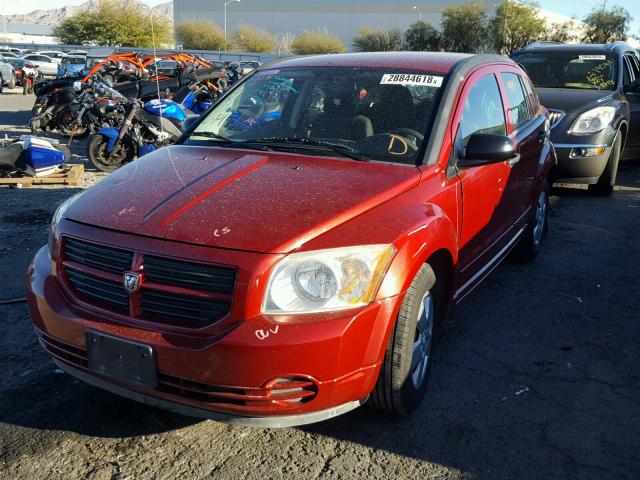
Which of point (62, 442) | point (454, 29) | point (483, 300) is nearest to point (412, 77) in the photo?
point (483, 300)

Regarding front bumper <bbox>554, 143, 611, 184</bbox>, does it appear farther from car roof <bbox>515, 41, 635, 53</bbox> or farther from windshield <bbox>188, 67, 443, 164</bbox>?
windshield <bbox>188, 67, 443, 164</bbox>

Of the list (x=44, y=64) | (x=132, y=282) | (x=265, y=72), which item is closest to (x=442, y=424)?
(x=132, y=282)

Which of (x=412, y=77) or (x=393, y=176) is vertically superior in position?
(x=412, y=77)

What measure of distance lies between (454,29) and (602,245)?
53117 mm

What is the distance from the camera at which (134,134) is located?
9.55 m

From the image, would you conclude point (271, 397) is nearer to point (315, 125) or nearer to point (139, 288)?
point (139, 288)

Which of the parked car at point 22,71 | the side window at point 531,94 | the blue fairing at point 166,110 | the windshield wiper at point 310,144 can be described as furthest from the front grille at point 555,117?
the parked car at point 22,71

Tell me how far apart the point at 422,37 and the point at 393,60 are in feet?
186

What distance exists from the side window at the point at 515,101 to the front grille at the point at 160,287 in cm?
289

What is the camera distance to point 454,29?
5503cm

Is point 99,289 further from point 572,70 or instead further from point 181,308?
point 572,70

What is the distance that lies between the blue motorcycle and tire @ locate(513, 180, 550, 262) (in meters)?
5.54

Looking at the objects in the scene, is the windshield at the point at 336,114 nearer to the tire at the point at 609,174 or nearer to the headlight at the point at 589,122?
the headlight at the point at 589,122

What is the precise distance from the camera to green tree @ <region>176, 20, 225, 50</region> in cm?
7400
